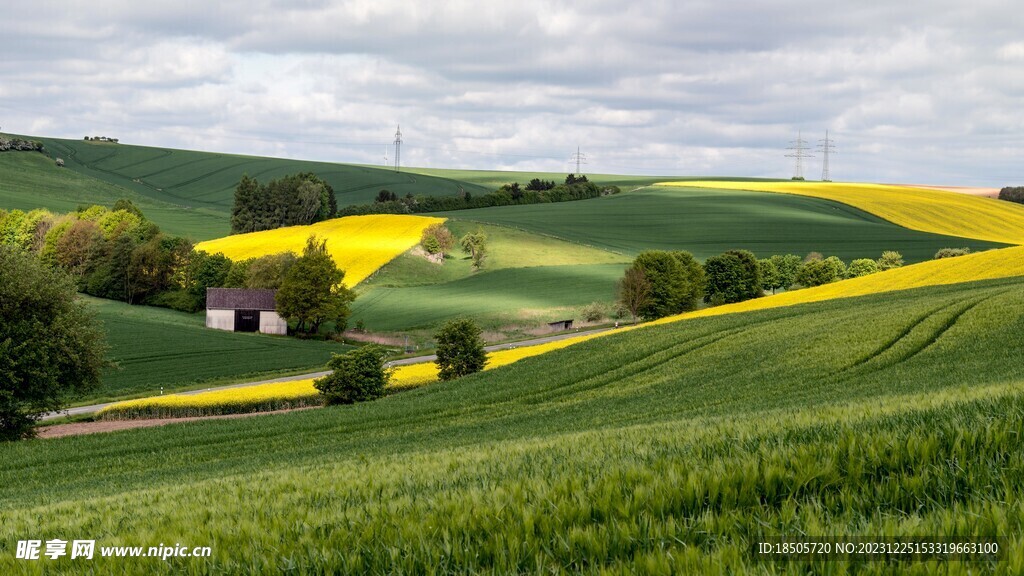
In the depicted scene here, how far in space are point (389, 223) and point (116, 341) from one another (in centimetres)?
6714

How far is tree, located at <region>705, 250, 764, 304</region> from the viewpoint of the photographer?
104 meters

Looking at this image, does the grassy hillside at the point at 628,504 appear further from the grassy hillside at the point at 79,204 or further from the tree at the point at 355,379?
the grassy hillside at the point at 79,204

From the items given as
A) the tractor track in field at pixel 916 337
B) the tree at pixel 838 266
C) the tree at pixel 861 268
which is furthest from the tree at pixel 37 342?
the tree at pixel 861 268

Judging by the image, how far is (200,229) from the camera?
17350 cm

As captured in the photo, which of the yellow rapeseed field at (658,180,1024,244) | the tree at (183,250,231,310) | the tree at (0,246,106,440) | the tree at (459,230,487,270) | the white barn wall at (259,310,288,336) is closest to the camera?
the tree at (0,246,106,440)

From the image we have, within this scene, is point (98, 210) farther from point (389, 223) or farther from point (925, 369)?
point (925, 369)

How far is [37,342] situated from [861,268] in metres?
98.3

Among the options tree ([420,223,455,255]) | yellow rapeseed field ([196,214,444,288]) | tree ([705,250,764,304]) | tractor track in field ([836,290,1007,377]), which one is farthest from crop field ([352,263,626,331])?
tractor track in field ([836,290,1007,377])

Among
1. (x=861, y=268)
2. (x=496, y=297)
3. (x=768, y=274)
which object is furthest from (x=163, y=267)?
(x=861, y=268)

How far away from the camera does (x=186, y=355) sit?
7562 cm

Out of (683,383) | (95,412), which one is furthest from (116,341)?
(683,383)

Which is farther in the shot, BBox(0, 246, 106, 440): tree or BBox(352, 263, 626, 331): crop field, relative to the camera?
BBox(352, 263, 626, 331): crop field

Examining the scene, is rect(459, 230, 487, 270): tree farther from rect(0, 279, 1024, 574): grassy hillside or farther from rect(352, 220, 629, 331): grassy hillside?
rect(0, 279, 1024, 574): grassy hillside

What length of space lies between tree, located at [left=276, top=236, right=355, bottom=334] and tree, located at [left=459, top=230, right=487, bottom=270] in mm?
28039
